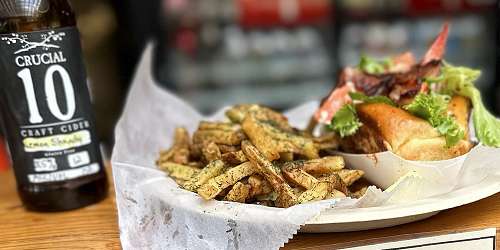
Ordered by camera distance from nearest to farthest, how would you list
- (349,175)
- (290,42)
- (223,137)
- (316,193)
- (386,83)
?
(316,193)
(349,175)
(223,137)
(386,83)
(290,42)

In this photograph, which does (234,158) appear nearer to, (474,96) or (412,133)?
(412,133)

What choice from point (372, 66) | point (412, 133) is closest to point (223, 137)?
point (412, 133)

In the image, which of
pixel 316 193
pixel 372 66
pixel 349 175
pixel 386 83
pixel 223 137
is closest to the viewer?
pixel 316 193

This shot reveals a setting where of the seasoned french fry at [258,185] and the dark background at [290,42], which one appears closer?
the seasoned french fry at [258,185]

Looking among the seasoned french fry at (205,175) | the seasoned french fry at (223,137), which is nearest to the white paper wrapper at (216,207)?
the seasoned french fry at (205,175)

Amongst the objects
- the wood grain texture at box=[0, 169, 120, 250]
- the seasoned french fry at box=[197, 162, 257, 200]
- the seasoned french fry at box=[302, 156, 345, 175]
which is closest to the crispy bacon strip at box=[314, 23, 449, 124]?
the seasoned french fry at box=[302, 156, 345, 175]

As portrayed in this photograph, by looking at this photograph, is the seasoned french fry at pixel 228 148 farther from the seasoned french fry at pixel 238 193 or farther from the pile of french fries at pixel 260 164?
the seasoned french fry at pixel 238 193


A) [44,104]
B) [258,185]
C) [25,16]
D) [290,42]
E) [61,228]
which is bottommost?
[290,42]
